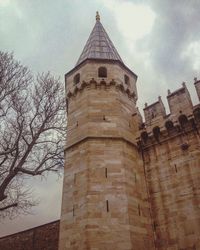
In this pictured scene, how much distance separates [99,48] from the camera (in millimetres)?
17094

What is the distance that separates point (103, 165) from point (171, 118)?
3.65 m

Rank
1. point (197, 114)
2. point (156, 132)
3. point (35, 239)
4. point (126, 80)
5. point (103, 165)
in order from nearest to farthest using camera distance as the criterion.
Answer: point (103, 165), point (197, 114), point (156, 132), point (126, 80), point (35, 239)

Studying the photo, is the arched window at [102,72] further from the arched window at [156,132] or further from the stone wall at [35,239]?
the stone wall at [35,239]

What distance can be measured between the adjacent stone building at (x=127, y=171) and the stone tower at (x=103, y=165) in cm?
3

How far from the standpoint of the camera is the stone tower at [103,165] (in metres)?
9.67

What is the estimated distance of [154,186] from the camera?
11.3m

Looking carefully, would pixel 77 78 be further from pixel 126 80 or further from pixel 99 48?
pixel 99 48

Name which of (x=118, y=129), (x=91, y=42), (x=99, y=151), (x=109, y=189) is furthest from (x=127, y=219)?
(x=91, y=42)

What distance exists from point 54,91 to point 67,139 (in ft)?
9.12

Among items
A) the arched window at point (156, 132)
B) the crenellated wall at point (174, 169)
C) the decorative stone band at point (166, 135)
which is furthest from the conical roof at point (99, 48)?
the decorative stone band at point (166, 135)

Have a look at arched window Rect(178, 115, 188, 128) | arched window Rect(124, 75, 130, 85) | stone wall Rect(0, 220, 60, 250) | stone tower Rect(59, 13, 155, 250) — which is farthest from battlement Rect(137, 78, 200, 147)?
stone wall Rect(0, 220, 60, 250)

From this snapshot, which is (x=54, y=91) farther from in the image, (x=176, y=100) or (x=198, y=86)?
(x=198, y=86)

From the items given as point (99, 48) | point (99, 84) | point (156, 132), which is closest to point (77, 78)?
point (99, 84)

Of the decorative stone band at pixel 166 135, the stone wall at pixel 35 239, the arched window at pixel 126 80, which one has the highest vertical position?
the arched window at pixel 126 80
